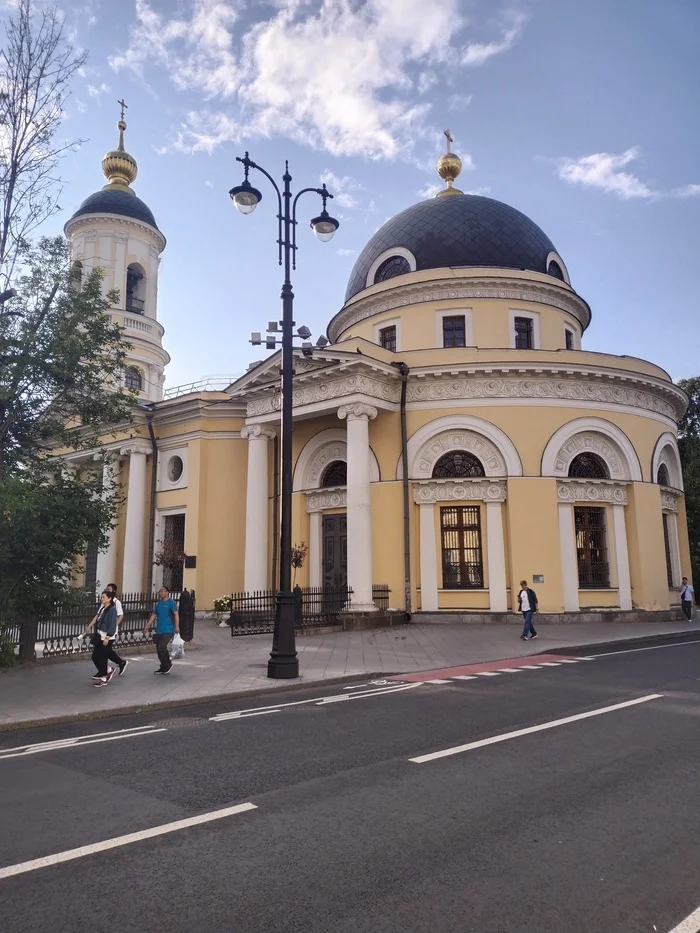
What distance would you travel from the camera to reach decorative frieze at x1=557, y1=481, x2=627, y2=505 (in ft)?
73.6

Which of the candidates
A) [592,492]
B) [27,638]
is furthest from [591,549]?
[27,638]

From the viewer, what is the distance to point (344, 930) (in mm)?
3279

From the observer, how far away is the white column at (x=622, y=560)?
73.3 feet

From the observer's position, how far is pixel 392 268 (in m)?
28.0

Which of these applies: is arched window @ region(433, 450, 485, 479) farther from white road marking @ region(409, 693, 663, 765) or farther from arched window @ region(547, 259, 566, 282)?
white road marking @ region(409, 693, 663, 765)

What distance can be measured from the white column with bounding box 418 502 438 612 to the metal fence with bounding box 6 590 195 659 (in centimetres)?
815

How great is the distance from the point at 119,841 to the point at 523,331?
24.8 metres

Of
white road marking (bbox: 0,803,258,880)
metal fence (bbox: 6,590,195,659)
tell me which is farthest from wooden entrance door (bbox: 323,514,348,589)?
white road marking (bbox: 0,803,258,880)

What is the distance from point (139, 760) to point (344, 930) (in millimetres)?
3994

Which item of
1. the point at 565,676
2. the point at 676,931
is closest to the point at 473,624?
the point at 565,676

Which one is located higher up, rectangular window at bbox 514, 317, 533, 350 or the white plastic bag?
rectangular window at bbox 514, 317, 533, 350

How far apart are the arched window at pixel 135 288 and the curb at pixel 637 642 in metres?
26.8

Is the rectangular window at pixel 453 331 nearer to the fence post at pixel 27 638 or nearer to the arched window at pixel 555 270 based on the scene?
the arched window at pixel 555 270

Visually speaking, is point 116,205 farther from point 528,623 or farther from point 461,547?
point 528,623
